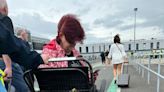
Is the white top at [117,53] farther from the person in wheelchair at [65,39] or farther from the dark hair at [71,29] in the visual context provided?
the dark hair at [71,29]

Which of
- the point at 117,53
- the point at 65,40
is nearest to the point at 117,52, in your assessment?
the point at 117,53

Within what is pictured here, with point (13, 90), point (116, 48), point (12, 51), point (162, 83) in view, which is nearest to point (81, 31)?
point (12, 51)

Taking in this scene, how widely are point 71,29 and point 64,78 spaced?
50 centimetres

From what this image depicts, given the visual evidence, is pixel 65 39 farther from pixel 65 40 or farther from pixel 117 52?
pixel 117 52

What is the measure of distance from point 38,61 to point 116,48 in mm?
6785

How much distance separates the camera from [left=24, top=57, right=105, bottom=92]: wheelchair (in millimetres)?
3082

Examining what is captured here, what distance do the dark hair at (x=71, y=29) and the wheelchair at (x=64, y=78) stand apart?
0.26m

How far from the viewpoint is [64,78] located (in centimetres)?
317

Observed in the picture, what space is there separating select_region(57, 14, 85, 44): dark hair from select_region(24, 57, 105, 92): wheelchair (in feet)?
0.85

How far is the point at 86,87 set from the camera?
3176 mm

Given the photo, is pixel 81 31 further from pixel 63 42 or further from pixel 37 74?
pixel 37 74

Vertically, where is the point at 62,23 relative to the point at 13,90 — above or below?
above

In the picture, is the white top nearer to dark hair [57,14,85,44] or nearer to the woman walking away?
the woman walking away

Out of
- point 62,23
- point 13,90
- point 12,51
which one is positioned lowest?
point 13,90
